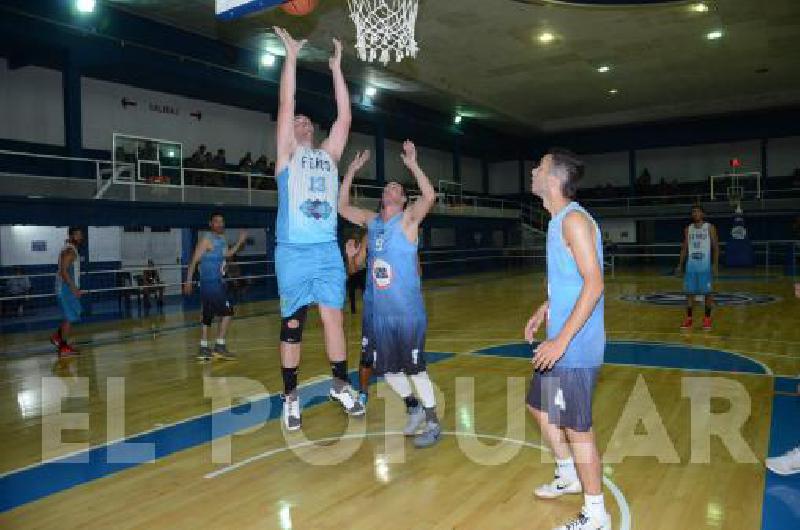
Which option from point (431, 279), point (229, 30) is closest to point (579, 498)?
point (229, 30)

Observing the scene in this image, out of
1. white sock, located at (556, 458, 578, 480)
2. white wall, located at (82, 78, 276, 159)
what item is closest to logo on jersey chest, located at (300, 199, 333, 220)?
white sock, located at (556, 458, 578, 480)

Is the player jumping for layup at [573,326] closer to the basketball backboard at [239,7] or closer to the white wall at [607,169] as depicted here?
the basketball backboard at [239,7]

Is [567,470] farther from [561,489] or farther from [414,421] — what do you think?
[414,421]

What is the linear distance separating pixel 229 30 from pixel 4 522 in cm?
1520

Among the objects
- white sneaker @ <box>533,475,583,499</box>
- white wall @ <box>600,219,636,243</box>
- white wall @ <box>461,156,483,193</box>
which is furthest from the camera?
white wall @ <box>461,156,483,193</box>

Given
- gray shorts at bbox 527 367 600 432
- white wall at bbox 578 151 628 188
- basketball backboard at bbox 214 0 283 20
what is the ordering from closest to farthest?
gray shorts at bbox 527 367 600 432, basketball backboard at bbox 214 0 283 20, white wall at bbox 578 151 628 188

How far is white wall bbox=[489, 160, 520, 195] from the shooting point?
34.9m

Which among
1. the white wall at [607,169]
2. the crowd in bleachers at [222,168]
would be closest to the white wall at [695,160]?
the white wall at [607,169]

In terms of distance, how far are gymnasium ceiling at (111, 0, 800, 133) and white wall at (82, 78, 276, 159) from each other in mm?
3296

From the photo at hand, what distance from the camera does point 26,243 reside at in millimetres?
16891

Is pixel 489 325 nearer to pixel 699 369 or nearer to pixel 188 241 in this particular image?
pixel 699 369

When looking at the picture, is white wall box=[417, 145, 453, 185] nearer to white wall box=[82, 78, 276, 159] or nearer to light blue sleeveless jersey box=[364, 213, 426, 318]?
white wall box=[82, 78, 276, 159]

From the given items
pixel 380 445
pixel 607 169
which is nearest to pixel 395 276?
pixel 380 445

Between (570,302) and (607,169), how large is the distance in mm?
31825
